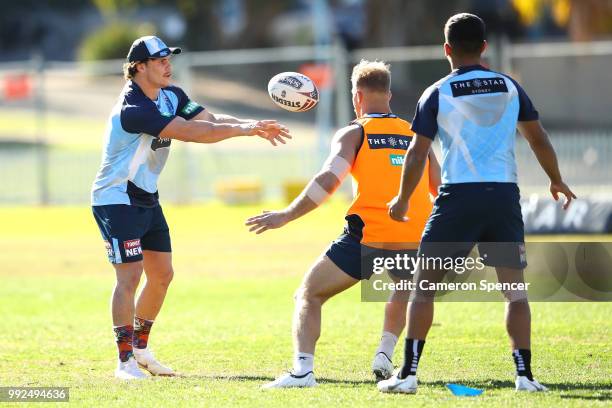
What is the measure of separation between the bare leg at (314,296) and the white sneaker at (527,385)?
127cm

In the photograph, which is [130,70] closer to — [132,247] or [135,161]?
[135,161]

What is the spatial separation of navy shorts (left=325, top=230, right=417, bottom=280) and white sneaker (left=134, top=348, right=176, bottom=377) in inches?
61.7

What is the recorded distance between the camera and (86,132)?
4106 centimetres

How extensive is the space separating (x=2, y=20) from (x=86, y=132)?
82.7 feet

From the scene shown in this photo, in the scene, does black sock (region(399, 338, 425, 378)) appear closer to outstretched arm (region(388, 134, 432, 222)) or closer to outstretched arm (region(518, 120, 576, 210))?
outstretched arm (region(388, 134, 432, 222))

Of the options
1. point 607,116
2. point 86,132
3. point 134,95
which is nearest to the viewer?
point 134,95

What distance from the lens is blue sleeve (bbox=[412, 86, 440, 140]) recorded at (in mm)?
6930

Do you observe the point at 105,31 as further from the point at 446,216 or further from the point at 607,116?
the point at 446,216

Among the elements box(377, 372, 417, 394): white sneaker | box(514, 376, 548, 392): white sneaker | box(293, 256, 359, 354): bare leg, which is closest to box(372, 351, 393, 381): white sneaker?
box(293, 256, 359, 354): bare leg

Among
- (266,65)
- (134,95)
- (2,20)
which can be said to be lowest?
(134,95)

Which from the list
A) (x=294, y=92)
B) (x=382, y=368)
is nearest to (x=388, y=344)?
(x=382, y=368)

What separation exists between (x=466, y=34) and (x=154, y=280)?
3162 millimetres

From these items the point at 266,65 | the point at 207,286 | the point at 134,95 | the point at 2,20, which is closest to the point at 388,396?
the point at 134,95

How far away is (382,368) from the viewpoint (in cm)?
786
